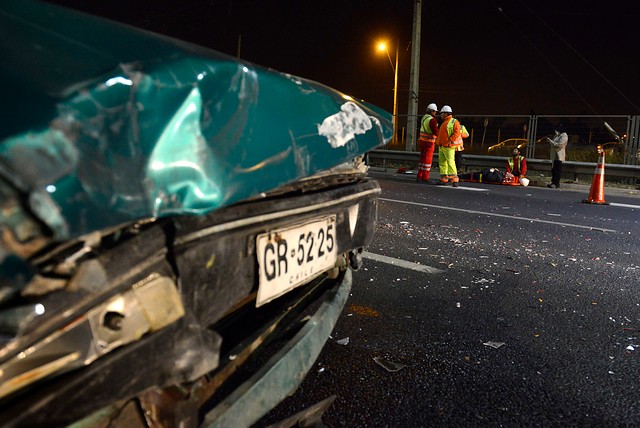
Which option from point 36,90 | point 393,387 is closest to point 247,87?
point 36,90

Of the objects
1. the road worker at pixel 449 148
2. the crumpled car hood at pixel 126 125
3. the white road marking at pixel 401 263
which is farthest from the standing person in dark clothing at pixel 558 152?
the crumpled car hood at pixel 126 125

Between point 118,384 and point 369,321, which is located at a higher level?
point 118,384

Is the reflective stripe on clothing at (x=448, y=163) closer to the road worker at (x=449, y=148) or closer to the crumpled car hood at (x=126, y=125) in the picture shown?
the road worker at (x=449, y=148)

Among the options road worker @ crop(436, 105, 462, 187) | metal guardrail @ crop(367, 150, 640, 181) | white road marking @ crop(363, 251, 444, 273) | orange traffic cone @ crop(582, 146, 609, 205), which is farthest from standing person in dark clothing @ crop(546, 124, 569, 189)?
white road marking @ crop(363, 251, 444, 273)

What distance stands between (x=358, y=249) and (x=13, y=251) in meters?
1.88

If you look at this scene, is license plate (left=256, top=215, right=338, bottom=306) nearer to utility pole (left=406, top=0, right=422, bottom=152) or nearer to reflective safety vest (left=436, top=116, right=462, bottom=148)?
reflective safety vest (left=436, top=116, right=462, bottom=148)

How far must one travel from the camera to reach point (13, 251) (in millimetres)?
907

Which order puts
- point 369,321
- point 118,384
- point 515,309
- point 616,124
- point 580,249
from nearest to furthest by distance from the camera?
point 118,384 → point 369,321 → point 515,309 → point 580,249 → point 616,124

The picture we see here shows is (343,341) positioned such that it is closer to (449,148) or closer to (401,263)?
(401,263)

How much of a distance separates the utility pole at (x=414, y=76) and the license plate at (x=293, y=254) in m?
16.3

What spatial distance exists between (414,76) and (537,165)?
599cm

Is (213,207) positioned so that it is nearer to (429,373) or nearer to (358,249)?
(358,249)

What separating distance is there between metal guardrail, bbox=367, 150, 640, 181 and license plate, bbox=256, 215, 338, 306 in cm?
1191

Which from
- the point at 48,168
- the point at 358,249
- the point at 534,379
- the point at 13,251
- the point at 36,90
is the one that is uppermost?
the point at 36,90
